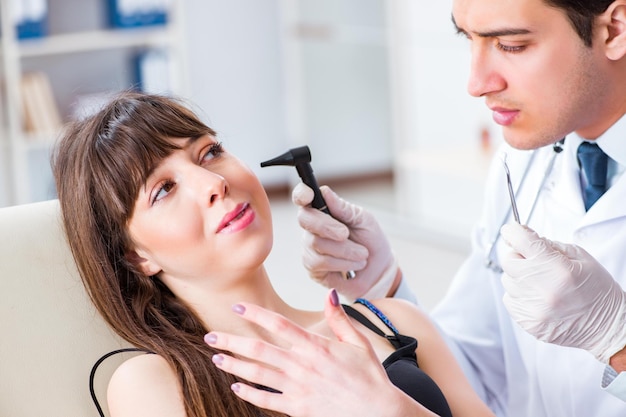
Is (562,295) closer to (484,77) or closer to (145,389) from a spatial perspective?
(484,77)

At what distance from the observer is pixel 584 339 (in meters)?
1.42

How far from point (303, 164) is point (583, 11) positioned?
54 centimetres

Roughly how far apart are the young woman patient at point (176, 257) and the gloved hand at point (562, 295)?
0.61 ft

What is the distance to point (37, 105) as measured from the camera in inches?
170

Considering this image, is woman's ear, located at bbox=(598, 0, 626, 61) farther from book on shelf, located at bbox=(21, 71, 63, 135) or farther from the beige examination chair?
book on shelf, located at bbox=(21, 71, 63, 135)

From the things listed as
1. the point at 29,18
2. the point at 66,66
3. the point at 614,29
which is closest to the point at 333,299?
the point at 614,29

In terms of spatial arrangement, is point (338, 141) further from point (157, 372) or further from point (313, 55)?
point (157, 372)

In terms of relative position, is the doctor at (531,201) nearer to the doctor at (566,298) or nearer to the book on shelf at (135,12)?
the doctor at (566,298)

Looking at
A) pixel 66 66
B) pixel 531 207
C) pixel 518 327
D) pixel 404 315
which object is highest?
pixel 66 66

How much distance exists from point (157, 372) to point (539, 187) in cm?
82

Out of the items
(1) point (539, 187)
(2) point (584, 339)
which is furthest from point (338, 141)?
(2) point (584, 339)

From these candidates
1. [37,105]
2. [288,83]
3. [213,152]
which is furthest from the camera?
[288,83]

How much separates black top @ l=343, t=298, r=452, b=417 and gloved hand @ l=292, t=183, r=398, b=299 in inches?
8.2

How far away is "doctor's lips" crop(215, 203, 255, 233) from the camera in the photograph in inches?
56.4
